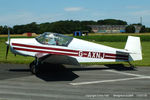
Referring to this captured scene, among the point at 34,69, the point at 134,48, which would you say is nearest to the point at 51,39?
the point at 34,69

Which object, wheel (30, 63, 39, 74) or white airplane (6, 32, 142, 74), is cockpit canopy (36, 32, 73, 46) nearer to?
white airplane (6, 32, 142, 74)

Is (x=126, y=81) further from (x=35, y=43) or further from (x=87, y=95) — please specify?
(x=35, y=43)

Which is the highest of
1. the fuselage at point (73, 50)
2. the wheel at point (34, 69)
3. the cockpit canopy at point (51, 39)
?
the cockpit canopy at point (51, 39)

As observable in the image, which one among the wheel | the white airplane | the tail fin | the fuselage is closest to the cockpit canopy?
the white airplane

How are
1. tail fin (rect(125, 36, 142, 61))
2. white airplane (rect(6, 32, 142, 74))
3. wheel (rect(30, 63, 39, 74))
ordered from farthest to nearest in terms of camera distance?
tail fin (rect(125, 36, 142, 61)), white airplane (rect(6, 32, 142, 74)), wheel (rect(30, 63, 39, 74))

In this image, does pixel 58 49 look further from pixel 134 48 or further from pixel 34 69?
pixel 134 48

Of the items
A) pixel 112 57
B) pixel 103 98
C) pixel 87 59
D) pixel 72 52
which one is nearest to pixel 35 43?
pixel 72 52

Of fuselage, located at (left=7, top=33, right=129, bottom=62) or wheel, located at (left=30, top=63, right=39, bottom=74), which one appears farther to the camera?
fuselage, located at (left=7, top=33, right=129, bottom=62)

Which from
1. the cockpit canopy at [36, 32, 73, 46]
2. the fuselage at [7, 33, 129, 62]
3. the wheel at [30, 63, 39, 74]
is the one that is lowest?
the wheel at [30, 63, 39, 74]

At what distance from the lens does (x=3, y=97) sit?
20.8 ft

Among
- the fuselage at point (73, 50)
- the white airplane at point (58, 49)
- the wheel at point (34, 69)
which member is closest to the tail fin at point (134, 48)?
the white airplane at point (58, 49)

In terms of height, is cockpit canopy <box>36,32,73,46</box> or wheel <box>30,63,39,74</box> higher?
cockpit canopy <box>36,32,73,46</box>

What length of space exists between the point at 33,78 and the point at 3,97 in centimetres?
281

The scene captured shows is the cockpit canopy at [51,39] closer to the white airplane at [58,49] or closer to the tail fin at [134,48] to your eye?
the white airplane at [58,49]
